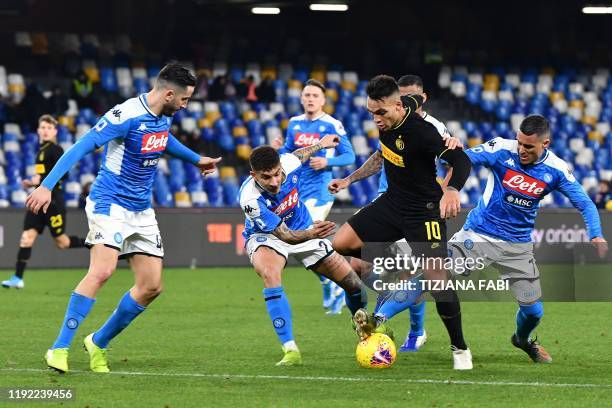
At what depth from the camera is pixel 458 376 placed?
873 cm

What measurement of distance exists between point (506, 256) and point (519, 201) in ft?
1.54

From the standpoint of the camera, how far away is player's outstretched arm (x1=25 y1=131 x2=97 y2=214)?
827 cm

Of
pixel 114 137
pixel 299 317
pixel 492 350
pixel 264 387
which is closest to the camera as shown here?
pixel 264 387

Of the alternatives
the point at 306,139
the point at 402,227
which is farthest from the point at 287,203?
the point at 306,139

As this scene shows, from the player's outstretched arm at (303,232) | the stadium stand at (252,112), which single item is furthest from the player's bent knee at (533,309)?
the stadium stand at (252,112)

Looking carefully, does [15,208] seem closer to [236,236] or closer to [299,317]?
[236,236]

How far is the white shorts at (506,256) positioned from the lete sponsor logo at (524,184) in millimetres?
459

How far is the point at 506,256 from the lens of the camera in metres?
9.83

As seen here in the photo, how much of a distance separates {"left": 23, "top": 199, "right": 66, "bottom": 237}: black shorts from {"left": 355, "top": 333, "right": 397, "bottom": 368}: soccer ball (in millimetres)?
8893

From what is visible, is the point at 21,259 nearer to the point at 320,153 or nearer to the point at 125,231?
the point at 320,153

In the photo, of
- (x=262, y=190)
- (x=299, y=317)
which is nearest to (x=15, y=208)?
(x=299, y=317)

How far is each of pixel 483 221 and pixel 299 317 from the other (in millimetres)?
4051

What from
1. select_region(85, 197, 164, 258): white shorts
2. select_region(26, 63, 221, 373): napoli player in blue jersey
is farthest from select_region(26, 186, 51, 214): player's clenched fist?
select_region(85, 197, 164, 258): white shorts

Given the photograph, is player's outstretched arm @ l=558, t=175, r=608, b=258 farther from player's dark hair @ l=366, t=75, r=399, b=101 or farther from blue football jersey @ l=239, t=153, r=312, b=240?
blue football jersey @ l=239, t=153, r=312, b=240
